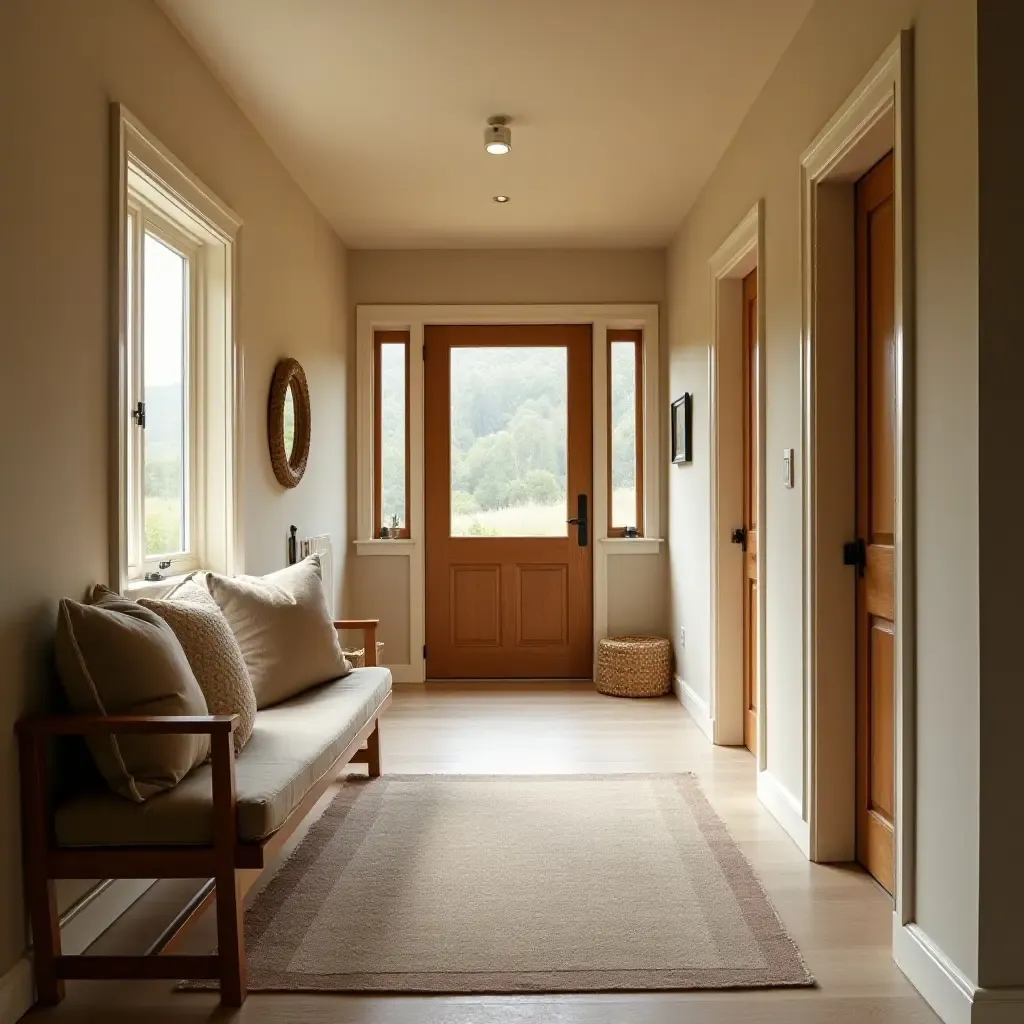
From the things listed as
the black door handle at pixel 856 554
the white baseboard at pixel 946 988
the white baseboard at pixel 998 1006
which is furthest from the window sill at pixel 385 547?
the white baseboard at pixel 998 1006

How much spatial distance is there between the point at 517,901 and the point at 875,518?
58.2 inches

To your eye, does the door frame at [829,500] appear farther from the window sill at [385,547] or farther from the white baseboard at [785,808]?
the window sill at [385,547]

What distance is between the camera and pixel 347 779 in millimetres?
3760

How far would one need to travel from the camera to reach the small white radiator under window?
454 centimetres

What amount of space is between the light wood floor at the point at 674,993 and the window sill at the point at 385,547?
1827 millimetres

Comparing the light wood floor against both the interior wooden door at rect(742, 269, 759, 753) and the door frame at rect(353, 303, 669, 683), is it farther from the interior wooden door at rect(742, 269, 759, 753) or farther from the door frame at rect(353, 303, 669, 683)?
the door frame at rect(353, 303, 669, 683)

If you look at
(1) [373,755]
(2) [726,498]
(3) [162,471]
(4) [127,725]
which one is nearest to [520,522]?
(2) [726,498]

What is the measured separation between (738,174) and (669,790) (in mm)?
2497

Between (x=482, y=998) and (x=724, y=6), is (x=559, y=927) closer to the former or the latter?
(x=482, y=998)

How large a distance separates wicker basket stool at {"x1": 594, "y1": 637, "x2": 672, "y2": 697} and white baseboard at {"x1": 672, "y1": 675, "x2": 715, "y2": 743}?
118mm

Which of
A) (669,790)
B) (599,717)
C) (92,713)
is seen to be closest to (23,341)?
(92,713)

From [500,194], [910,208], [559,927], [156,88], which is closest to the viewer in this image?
[910,208]

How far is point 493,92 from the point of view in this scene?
3516 mm

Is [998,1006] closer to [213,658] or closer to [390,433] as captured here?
[213,658]
